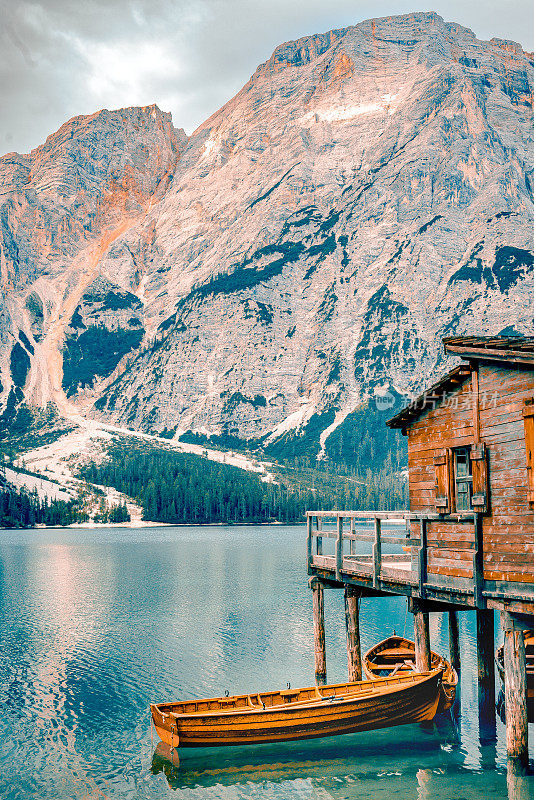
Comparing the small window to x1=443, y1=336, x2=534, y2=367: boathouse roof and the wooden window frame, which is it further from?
x1=443, y1=336, x2=534, y2=367: boathouse roof

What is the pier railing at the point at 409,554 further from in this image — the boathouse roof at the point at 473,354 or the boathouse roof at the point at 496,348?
the boathouse roof at the point at 496,348

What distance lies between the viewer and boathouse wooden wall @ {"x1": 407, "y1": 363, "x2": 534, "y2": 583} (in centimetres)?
2345

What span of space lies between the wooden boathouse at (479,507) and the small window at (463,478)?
4 centimetres

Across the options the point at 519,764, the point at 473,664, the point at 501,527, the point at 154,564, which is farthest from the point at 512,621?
the point at 154,564

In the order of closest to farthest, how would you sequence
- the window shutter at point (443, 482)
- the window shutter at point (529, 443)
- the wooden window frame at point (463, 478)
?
the window shutter at point (529, 443), the wooden window frame at point (463, 478), the window shutter at point (443, 482)

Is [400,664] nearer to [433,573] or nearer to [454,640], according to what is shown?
[454,640]

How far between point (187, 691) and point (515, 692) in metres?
23.5

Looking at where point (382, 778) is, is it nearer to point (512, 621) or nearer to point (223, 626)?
point (512, 621)

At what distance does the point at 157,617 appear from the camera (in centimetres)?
6869

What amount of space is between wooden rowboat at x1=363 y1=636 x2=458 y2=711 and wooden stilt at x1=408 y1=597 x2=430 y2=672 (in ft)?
3.56

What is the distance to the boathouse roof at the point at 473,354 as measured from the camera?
23.1m

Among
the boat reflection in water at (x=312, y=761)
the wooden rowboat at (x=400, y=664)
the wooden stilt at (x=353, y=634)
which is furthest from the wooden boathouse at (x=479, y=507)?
the wooden stilt at (x=353, y=634)

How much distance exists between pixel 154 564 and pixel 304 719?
9360 centimetres

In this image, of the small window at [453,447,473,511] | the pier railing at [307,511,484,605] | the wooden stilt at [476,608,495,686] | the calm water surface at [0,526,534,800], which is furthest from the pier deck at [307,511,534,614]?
the calm water surface at [0,526,534,800]
